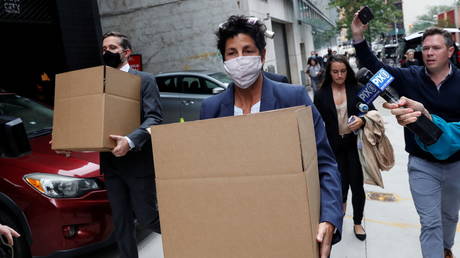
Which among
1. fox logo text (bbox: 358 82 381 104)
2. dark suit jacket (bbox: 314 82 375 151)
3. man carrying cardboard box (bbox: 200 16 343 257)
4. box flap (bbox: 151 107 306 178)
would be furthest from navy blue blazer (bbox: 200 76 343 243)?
dark suit jacket (bbox: 314 82 375 151)

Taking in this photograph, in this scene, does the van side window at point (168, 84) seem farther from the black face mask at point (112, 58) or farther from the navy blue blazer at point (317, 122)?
the navy blue blazer at point (317, 122)

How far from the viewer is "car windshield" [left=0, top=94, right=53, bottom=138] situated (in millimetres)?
4121

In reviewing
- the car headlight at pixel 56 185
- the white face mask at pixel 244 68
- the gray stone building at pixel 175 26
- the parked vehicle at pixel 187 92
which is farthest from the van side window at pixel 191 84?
the white face mask at pixel 244 68

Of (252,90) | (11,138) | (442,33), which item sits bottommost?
(11,138)

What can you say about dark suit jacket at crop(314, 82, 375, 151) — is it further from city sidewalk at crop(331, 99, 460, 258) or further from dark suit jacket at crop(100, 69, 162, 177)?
dark suit jacket at crop(100, 69, 162, 177)

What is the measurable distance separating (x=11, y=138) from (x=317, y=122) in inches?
58.0

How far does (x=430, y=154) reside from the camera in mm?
2582

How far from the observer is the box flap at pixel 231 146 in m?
1.25

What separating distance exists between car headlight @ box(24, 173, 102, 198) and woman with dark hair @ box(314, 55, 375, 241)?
2.35 meters

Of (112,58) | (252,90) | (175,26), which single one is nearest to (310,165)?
(252,90)

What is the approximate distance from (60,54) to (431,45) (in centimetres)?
844

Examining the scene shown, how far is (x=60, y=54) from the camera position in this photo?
891 centimetres

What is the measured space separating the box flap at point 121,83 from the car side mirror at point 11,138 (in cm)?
63

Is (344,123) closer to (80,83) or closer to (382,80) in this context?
(382,80)
